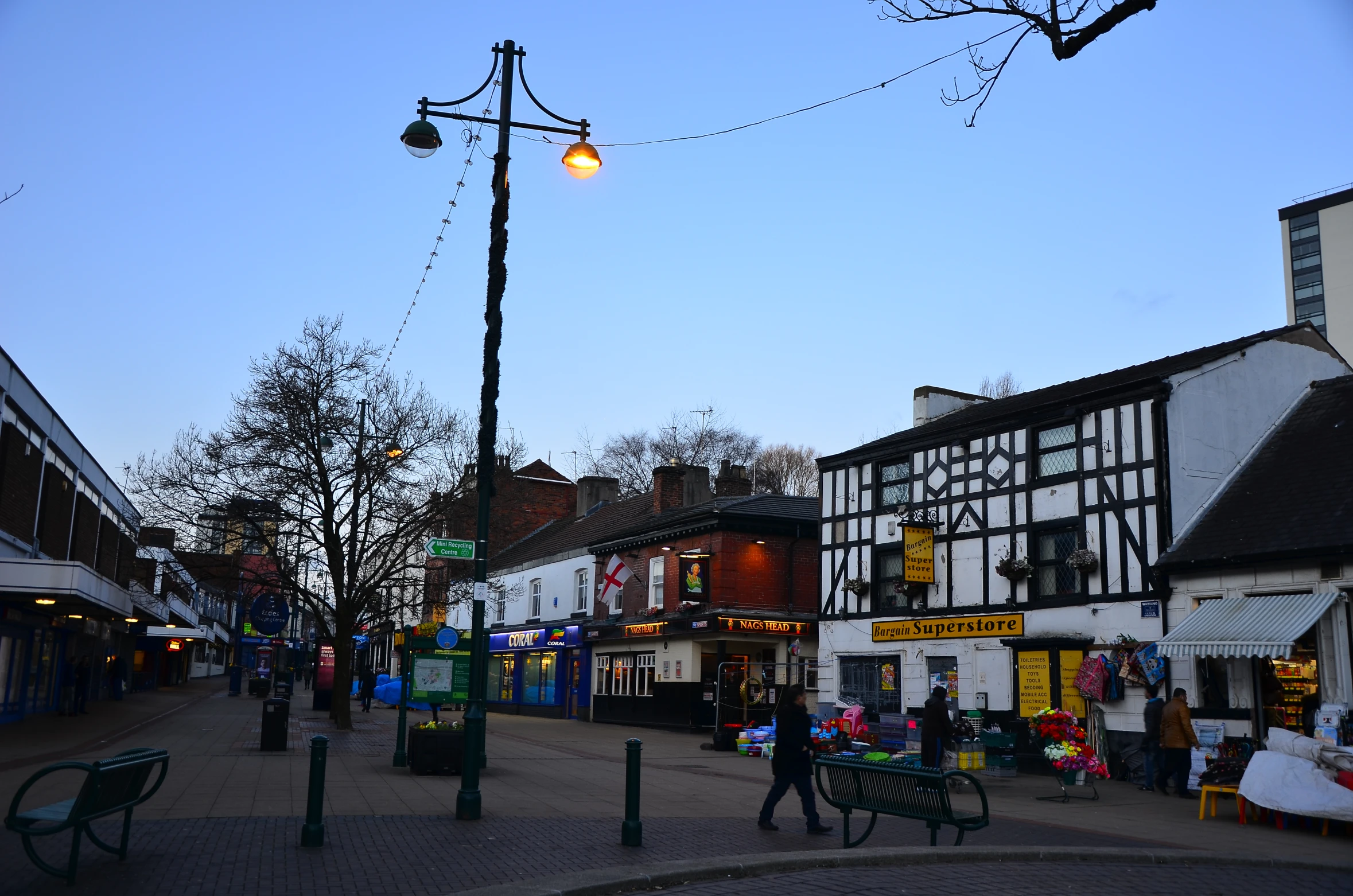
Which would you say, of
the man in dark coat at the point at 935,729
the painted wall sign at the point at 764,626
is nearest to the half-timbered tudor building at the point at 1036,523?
the painted wall sign at the point at 764,626

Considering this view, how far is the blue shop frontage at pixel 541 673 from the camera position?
38844 mm

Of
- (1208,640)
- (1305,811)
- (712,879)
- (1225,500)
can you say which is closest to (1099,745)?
(1208,640)

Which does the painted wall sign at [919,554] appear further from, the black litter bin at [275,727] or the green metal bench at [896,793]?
the green metal bench at [896,793]

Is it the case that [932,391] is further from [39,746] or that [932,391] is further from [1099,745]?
Result: [39,746]

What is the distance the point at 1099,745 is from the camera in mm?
19922

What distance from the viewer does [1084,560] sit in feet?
68.1

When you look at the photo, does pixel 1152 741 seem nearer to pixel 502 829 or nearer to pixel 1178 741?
pixel 1178 741

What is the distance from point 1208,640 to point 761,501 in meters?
17.6

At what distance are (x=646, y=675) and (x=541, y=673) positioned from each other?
8916 millimetres

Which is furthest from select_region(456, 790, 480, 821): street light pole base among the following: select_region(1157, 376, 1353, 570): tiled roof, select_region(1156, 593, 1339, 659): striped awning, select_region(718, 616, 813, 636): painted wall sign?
select_region(718, 616, 813, 636): painted wall sign

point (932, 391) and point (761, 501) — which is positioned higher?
point (932, 391)

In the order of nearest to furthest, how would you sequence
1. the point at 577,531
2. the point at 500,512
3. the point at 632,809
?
1. the point at 632,809
2. the point at 500,512
3. the point at 577,531

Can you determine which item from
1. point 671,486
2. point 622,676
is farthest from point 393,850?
point 671,486

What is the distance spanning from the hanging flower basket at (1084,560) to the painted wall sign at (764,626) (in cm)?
1175
